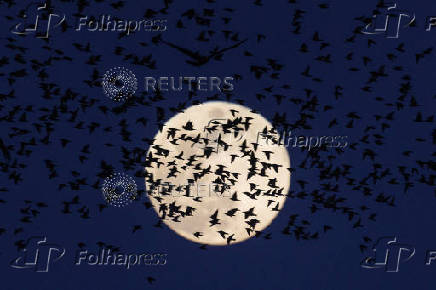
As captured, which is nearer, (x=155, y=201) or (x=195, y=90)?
(x=195, y=90)

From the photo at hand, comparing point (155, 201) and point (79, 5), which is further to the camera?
point (155, 201)

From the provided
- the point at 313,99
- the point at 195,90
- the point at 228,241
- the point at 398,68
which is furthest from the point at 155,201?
the point at 398,68

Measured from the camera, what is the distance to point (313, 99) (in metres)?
13.4

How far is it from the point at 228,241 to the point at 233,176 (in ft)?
5.71

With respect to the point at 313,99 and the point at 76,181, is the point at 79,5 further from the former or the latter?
the point at 313,99

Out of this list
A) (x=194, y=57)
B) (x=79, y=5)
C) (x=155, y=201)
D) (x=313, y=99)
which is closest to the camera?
(x=79, y=5)

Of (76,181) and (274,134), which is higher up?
(274,134)

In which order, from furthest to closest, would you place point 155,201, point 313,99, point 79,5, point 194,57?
point 155,201 < point 194,57 < point 313,99 < point 79,5

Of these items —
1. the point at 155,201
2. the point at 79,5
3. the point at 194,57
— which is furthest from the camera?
the point at 155,201

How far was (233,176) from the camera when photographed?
1451 cm

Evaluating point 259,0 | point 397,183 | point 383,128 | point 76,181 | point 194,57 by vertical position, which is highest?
point 259,0

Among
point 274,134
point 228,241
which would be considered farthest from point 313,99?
point 228,241

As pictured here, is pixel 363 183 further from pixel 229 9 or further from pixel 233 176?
pixel 229 9

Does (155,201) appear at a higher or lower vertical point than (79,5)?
lower
